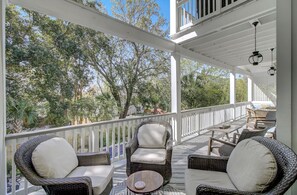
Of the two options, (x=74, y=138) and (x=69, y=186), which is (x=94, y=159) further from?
(x=74, y=138)

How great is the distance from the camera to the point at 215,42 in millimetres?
5609

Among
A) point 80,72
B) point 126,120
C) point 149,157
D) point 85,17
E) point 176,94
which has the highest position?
point 85,17

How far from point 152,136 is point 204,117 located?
411 centimetres

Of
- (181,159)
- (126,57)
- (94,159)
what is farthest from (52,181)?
(126,57)

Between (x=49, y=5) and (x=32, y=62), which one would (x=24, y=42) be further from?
(x=49, y=5)

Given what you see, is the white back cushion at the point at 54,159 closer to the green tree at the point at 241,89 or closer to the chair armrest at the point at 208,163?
the chair armrest at the point at 208,163

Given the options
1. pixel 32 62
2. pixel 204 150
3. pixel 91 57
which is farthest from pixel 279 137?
pixel 91 57

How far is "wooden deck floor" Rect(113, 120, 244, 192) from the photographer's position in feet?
10.5

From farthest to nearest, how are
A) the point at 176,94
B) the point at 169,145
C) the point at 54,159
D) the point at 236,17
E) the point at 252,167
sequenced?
the point at 176,94
the point at 236,17
the point at 169,145
the point at 54,159
the point at 252,167

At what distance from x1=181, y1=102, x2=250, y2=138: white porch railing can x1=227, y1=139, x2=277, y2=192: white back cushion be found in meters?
3.78

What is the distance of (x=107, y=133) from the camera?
378 centimetres

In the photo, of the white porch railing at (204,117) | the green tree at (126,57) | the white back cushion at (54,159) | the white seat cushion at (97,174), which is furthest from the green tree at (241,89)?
the white back cushion at (54,159)

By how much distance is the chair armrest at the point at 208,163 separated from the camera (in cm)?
238

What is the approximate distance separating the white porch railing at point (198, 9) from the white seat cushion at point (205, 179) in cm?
349
